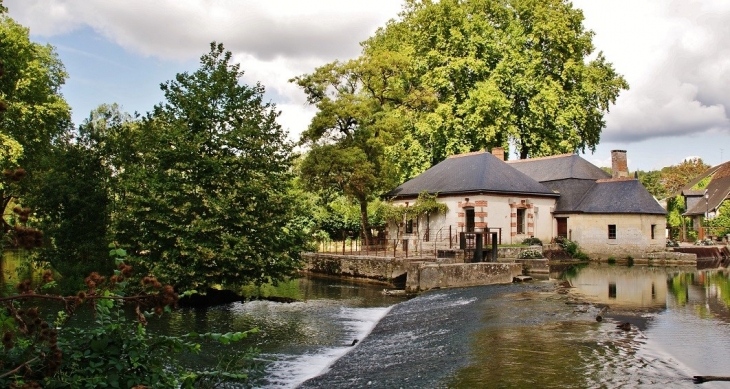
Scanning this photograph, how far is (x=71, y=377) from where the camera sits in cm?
432

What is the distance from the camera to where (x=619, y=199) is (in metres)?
36.2

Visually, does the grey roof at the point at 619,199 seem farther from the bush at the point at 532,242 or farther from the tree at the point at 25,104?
the tree at the point at 25,104

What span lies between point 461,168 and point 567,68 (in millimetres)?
12757

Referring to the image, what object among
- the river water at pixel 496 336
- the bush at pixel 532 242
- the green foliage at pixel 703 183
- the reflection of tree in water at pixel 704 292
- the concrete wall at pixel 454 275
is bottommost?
the river water at pixel 496 336

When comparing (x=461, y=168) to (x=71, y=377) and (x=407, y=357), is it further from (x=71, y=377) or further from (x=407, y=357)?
(x=71, y=377)

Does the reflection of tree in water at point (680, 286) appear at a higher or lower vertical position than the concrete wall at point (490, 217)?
lower

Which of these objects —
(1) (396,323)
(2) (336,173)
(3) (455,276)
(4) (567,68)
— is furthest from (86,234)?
(4) (567,68)

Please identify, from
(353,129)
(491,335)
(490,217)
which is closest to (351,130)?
(353,129)

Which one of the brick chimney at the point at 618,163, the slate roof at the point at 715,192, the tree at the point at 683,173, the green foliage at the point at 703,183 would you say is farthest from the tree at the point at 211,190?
the tree at the point at 683,173

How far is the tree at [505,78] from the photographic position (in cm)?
3941

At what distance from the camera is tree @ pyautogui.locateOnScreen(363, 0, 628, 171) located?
129ft

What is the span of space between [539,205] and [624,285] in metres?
13.8

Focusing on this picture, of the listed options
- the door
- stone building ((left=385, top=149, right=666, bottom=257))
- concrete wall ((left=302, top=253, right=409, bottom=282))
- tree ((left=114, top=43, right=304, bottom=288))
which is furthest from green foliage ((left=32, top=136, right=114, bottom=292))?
the door

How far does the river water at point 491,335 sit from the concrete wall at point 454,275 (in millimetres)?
1164
